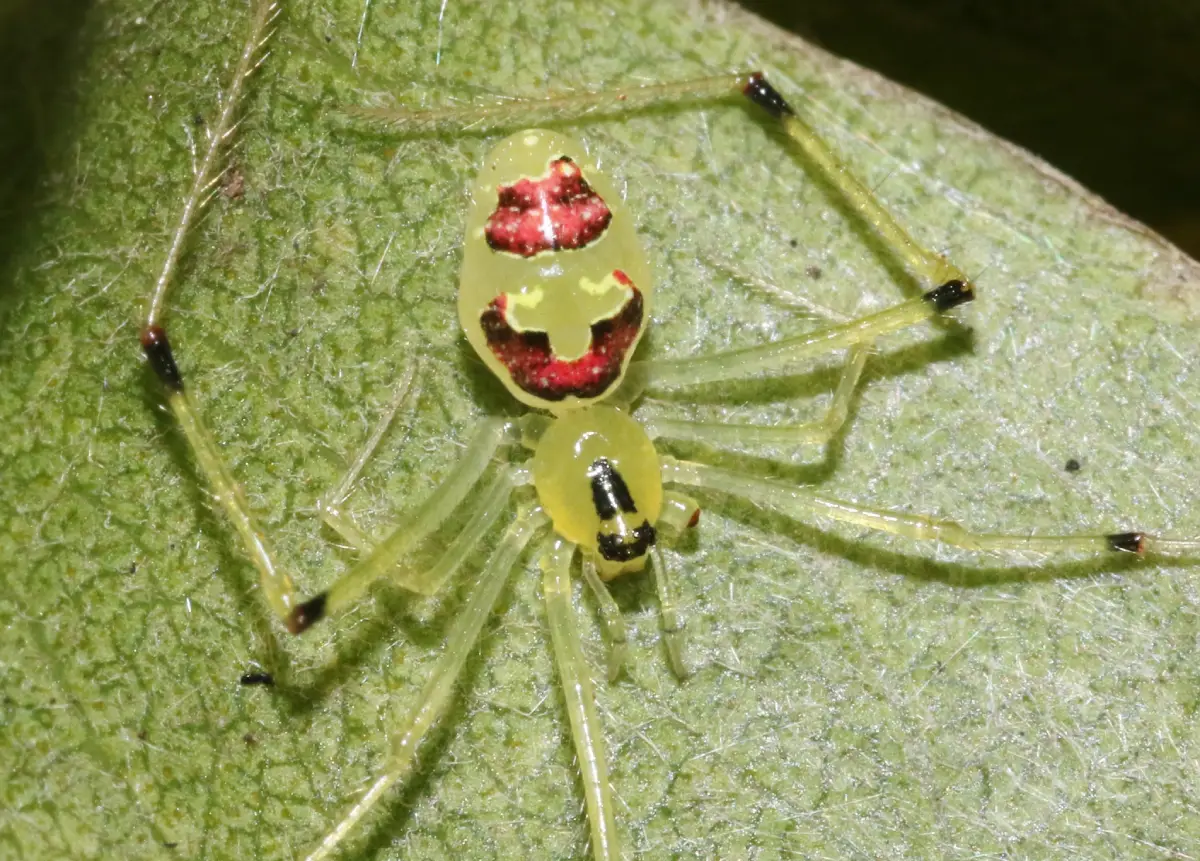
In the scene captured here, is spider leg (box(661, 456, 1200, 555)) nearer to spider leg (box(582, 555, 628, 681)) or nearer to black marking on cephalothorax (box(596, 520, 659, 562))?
black marking on cephalothorax (box(596, 520, 659, 562))

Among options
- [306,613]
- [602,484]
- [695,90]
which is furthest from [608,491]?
[695,90]

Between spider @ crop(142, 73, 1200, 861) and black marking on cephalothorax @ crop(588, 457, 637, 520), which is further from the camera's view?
black marking on cephalothorax @ crop(588, 457, 637, 520)

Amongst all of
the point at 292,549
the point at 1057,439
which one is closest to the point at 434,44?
→ the point at 292,549

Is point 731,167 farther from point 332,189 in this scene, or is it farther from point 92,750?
point 92,750

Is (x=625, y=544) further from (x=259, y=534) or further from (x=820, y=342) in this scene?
(x=259, y=534)

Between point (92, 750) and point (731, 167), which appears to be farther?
point (731, 167)

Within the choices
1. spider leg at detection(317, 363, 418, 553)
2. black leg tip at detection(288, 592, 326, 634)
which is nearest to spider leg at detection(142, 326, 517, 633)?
black leg tip at detection(288, 592, 326, 634)
